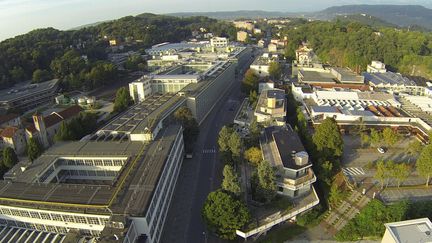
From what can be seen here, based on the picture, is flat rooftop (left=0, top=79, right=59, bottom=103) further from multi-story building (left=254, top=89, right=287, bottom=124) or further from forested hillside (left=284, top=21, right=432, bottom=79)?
forested hillside (left=284, top=21, right=432, bottom=79)

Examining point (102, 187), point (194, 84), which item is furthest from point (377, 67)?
point (102, 187)

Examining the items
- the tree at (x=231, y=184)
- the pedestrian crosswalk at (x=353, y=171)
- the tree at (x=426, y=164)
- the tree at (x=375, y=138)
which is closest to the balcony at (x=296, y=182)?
the tree at (x=231, y=184)

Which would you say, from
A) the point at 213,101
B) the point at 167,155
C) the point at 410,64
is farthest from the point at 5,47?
the point at 410,64

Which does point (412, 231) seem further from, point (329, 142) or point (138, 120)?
point (138, 120)

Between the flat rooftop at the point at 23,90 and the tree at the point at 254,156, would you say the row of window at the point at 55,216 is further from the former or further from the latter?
the flat rooftop at the point at 23,90

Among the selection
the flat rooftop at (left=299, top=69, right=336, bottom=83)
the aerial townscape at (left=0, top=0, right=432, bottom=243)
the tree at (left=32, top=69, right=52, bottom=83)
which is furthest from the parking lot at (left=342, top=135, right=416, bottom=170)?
the tree at (left=32, top=69, right=52, bottom=83)

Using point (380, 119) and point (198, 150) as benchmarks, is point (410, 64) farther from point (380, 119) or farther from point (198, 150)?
point (198, 150)
